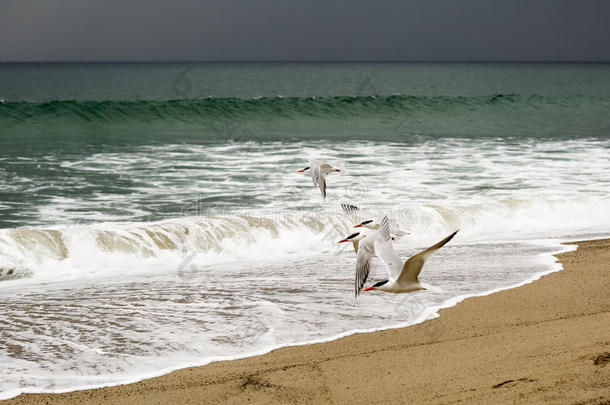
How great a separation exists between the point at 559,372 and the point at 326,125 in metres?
19.1

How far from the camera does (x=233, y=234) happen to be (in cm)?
778

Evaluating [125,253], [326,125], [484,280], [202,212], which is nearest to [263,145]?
[326,125]

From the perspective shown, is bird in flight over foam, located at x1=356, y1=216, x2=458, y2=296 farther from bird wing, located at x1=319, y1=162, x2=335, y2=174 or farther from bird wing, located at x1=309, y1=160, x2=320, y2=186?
bird wing, located at x1=319, y1=162, x2=335, y2=174

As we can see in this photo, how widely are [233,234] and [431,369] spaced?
4231mm

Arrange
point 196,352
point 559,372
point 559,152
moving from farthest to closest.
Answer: point 559,152 → point 196,352 → point 559,372

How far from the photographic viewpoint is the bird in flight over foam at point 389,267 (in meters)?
3.95

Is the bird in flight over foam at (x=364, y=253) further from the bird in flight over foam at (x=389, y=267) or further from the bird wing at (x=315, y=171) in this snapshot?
the bird wing at (x=315, y=171)

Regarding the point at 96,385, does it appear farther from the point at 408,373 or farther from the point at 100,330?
the point at 408,373

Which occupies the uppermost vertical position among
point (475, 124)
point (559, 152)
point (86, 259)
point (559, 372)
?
point (475, 124)

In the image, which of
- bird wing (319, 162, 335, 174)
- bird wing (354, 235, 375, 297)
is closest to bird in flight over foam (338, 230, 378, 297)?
bird wing (354, 235, 375, 297)

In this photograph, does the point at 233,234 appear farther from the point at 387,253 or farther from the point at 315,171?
the point at 387,253

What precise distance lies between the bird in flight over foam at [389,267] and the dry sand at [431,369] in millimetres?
423

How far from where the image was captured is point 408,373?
12.5 feet

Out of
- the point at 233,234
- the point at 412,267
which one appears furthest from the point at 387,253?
the point at 233,234
